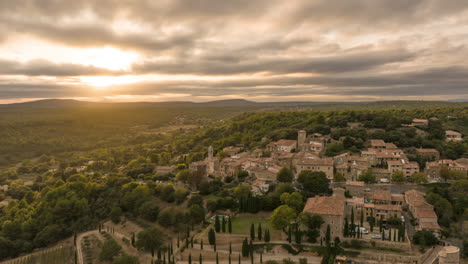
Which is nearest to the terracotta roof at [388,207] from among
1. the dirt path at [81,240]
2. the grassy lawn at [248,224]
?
the grassy lawn at [248,224]

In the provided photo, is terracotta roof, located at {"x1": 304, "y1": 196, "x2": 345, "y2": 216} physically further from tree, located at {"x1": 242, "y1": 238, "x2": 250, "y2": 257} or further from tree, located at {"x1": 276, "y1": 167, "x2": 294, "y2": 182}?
tree, located at {"x1": 276, "y1": 167, "x2": 294, "y2": 182}

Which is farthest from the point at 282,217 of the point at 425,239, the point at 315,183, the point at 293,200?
the point at 425,239

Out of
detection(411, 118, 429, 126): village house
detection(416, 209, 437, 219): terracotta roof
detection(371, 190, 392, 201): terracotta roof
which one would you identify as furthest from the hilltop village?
detection(411, 118, 429, 126): village house

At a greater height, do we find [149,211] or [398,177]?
[398,177]

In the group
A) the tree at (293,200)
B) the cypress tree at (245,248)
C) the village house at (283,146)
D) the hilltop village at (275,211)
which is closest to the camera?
the cypress tree at (245,248)

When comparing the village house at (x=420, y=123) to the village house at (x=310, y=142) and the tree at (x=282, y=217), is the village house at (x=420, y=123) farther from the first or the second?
the tree at (x=282, y=217)

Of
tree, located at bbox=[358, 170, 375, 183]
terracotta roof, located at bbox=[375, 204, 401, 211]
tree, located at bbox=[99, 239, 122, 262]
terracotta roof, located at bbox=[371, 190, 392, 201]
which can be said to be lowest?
tree, located at bbox=[99, 239, 122, 262]

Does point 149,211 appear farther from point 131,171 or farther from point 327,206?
point 327,206
